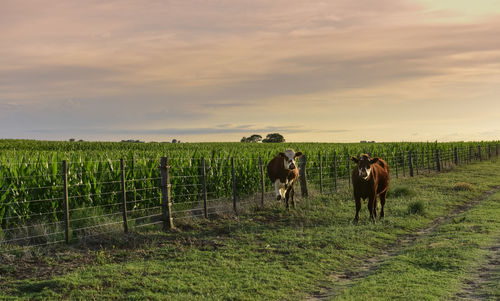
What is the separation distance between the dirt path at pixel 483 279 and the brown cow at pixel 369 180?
147 inches

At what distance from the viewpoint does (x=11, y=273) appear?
9062 millimetres

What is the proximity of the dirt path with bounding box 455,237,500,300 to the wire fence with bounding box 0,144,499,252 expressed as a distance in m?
7.71

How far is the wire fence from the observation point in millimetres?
12320

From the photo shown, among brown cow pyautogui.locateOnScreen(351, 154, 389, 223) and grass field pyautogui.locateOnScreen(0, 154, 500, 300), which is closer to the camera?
grass field pyautogui.locateOnScreen(0, 154, 500, 300)

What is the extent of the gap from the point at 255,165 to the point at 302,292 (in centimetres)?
1313

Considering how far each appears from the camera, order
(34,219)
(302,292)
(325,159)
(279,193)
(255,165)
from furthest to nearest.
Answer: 1. (325,159)
2. (255,165)
3. (279,193)
4. (34,219)
5. (302,292)

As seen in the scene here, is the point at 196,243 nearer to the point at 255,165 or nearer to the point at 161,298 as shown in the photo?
the point at 161,298

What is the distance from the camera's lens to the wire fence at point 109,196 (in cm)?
1232

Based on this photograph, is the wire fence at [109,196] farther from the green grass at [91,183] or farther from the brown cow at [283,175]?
the brown cow at [283,175]

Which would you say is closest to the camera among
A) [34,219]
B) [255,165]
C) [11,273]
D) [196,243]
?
[11,273]

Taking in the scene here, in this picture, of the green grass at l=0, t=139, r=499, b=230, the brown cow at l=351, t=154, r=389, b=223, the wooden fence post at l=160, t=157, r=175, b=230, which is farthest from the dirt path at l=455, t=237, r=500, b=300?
the green grass at l=0, t=139, r=499, b=230

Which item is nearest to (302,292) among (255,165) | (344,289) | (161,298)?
(344,289)

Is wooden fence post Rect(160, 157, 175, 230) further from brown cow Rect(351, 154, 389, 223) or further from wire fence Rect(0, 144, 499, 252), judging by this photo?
brown cow Rect(351, 154, 389, 223)

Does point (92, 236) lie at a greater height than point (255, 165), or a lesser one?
lesser
